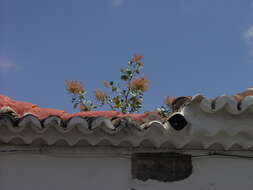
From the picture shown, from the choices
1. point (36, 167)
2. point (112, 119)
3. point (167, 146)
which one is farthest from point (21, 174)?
point (167, 146)

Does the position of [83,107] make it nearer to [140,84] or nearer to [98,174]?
[140,84]

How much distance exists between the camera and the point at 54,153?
4.21 meters

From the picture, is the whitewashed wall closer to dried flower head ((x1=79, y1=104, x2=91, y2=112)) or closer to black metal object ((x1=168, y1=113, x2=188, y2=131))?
black metal object ((x1=168, y1=113, x2=188, y2=131))

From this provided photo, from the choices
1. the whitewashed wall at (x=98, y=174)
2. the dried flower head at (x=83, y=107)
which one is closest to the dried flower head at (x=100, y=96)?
the dried flower head at (x=83, y=107)

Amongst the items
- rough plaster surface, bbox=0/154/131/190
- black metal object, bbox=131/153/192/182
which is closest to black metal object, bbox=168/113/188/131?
black metal object, bbox=131/153/192/182

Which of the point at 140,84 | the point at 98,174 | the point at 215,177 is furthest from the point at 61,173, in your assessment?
the point at 140,84

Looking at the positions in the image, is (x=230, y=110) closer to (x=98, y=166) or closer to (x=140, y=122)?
(x=140, y=122)

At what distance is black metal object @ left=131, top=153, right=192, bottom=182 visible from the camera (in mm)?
4141

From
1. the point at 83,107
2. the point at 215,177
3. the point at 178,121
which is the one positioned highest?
the point at 83,107

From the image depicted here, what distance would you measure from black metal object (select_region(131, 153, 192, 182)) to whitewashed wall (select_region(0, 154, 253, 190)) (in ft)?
0.15

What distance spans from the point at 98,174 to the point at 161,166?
563 mm

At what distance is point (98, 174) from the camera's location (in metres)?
4.16

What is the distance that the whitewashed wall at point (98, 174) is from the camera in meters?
4.12

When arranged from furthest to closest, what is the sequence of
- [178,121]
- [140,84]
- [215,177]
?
1. [140,84]
2. [215,177]
3. [178,121]
